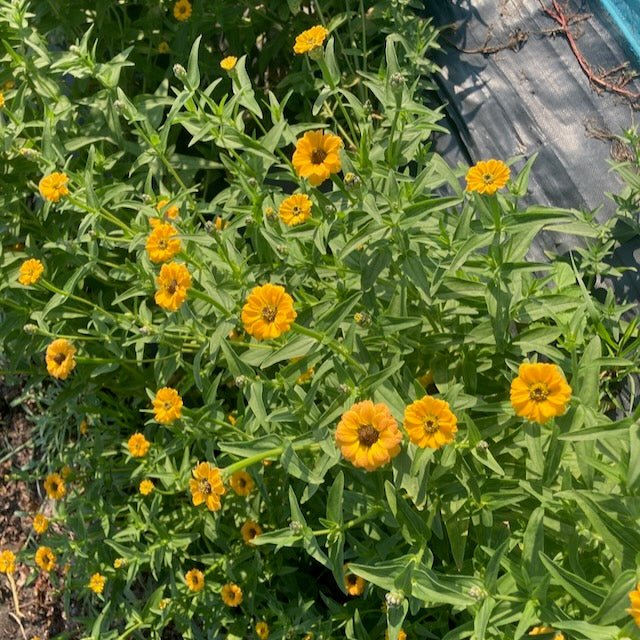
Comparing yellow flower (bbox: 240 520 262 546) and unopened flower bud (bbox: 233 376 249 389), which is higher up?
unopened flower bud (bbox: 233 376 249 389)

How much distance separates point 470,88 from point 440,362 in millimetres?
1397

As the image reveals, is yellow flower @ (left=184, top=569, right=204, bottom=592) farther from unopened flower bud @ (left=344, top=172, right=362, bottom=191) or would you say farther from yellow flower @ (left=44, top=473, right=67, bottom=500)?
unopened flower bud @ (left=344, top=172, right=362, bottom=191)

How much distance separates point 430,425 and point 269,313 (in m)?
0.47

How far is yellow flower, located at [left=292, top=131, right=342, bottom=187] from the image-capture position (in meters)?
1.86

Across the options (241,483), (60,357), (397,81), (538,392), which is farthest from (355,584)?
(397,81)

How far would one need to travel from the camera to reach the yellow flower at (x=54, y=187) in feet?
7.19

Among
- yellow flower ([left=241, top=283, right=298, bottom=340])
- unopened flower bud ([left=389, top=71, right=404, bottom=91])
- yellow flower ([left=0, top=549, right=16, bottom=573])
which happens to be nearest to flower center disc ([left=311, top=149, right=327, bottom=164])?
unopened flower bud ([left=389, top=71, right=404, bottom=91])

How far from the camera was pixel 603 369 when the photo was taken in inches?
99.3

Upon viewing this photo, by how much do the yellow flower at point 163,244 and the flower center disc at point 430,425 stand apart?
34.4 inches

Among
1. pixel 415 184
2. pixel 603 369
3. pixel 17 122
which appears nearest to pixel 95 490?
pixel 17 122

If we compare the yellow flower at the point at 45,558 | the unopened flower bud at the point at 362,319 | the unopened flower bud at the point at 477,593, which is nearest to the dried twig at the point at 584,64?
the unopened flower bud at the point at 362,319

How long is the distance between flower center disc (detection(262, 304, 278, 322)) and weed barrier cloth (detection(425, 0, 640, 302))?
1.45 meters

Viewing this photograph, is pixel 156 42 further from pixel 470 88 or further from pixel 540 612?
pixel 540 612

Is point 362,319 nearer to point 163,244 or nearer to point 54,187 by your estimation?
point 163,244
